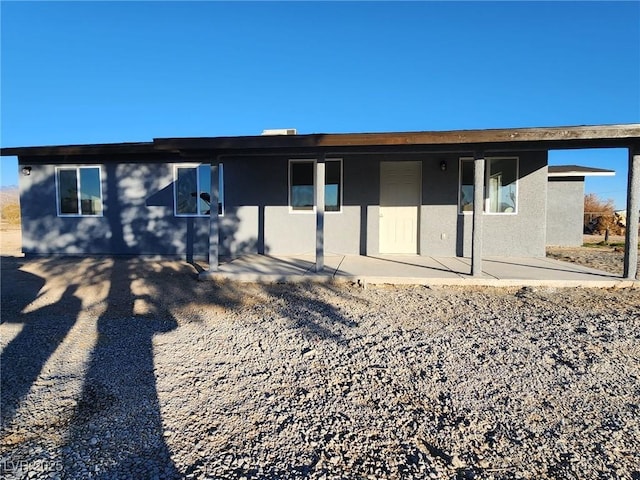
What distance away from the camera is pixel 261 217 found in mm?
9117

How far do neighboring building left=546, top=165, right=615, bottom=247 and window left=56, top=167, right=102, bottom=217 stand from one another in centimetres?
1391

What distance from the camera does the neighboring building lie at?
39.9 ft

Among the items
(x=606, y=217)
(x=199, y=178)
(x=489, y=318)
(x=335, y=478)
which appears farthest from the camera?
(x=606, y=217)

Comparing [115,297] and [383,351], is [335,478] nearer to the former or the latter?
[383,351]

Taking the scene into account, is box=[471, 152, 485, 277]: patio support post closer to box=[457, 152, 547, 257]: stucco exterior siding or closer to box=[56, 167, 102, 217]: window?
box=[457, 152, 547, 257]: stucco exterior siding

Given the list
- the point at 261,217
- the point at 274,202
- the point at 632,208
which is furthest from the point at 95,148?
the point at 632,208

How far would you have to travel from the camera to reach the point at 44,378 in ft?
9.96

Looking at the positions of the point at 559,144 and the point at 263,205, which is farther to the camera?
the point at 263,205

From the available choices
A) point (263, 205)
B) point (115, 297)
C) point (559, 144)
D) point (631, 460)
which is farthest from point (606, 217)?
point (115, 297)

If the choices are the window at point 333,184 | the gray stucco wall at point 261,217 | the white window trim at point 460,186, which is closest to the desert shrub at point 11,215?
the gray stucco wall at point 261,217

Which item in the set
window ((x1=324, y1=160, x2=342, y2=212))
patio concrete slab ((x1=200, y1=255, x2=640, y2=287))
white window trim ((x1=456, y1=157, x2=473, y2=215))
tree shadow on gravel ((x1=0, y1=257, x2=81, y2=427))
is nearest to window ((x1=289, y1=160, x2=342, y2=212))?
window ((x1=324, y1=160, x2=342, y2=212))

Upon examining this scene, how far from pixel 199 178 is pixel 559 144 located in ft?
25.5

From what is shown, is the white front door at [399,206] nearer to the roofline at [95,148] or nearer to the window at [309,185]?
the window at [309,185]

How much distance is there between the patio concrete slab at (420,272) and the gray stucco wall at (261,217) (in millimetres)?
633
